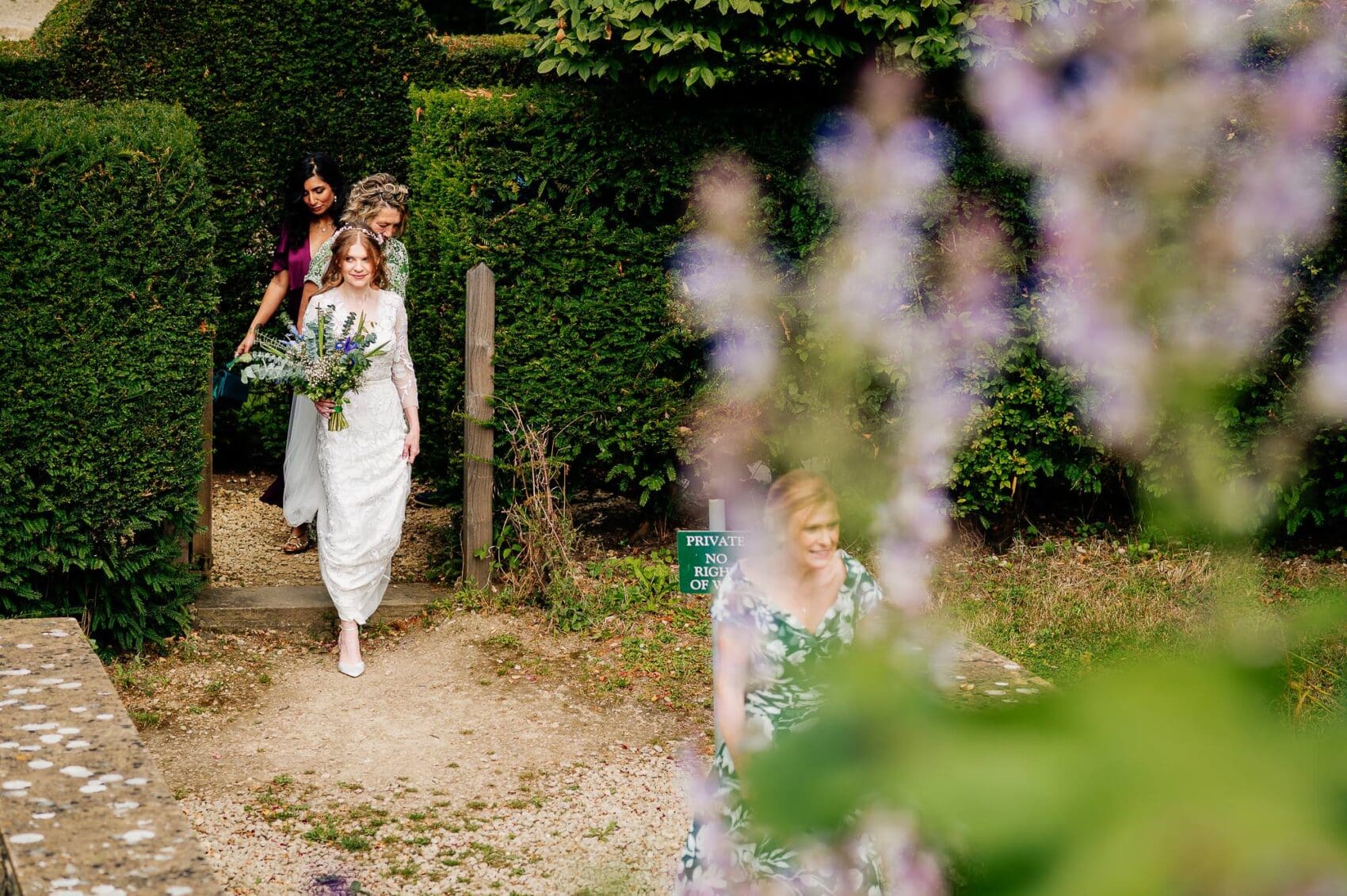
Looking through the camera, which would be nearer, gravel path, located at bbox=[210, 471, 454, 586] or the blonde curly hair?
the blonde curly hair

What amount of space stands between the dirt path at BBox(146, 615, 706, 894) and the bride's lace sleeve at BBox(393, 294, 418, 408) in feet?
3.58

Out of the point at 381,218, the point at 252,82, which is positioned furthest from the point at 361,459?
the point at 252,82

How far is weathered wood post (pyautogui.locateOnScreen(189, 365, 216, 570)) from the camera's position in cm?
621

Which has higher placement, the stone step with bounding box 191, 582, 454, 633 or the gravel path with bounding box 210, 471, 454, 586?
the gravel path with bounding box 210, 471, 454, 586

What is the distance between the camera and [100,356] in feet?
18.7

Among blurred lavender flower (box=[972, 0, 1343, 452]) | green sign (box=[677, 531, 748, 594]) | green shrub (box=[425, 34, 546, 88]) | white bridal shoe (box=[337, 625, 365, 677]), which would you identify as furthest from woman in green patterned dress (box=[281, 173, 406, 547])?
blurred lavender flower (box=[972, 0, 1343, 452])

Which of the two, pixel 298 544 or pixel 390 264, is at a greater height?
pixel 390 264

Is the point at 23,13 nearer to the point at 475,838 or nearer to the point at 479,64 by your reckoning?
the point at 479,64

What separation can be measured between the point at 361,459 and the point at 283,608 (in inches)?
33.9

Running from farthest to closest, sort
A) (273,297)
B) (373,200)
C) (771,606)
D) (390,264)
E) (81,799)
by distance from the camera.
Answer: (273,297) → (373,200) → (390,264) → (771,606) → (81,799)

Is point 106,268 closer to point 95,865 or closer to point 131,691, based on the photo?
point 131,691

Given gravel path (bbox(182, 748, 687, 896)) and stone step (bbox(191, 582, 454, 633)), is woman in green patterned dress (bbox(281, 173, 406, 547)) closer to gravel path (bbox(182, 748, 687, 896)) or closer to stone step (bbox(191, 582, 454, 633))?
stone step (bbox(191, 582, 454, 633))

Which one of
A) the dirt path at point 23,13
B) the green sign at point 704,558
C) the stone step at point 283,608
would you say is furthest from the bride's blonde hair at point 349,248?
the dirt path at point 23,13

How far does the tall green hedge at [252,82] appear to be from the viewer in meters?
8.46
